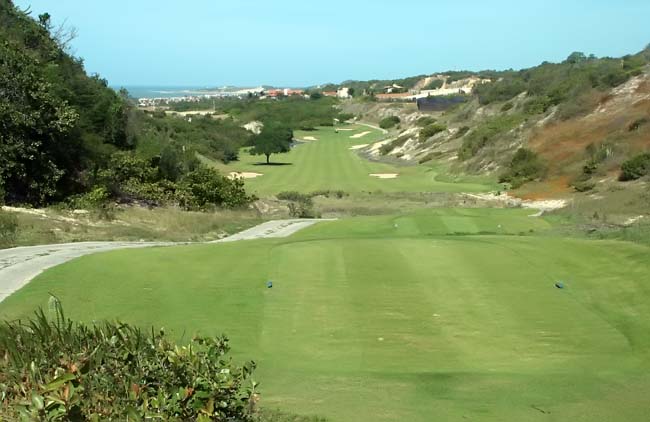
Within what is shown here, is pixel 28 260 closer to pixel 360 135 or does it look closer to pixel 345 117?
pixel 360 135

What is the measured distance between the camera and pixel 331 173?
7412cm

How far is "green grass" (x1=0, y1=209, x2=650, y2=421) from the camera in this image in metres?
7.68

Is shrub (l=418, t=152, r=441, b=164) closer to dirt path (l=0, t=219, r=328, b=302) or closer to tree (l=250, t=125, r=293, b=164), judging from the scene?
tree (l=250, t=125, r=293, b=164)

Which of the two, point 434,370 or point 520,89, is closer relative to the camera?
point 434,370

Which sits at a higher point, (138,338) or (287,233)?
(138,338)

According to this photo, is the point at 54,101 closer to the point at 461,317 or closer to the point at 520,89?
the point at 461,317

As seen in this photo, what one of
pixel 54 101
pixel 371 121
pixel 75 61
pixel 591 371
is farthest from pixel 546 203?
pixel 371 121

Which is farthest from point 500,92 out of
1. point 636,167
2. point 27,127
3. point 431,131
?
point 27,127

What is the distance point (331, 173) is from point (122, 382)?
2729 inches

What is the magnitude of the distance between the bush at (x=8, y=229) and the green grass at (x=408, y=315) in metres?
5.86

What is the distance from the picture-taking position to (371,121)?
6900 inches

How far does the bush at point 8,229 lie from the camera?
60.0ft

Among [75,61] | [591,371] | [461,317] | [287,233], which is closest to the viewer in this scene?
[591,371]

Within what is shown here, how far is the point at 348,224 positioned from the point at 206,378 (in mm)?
22193
